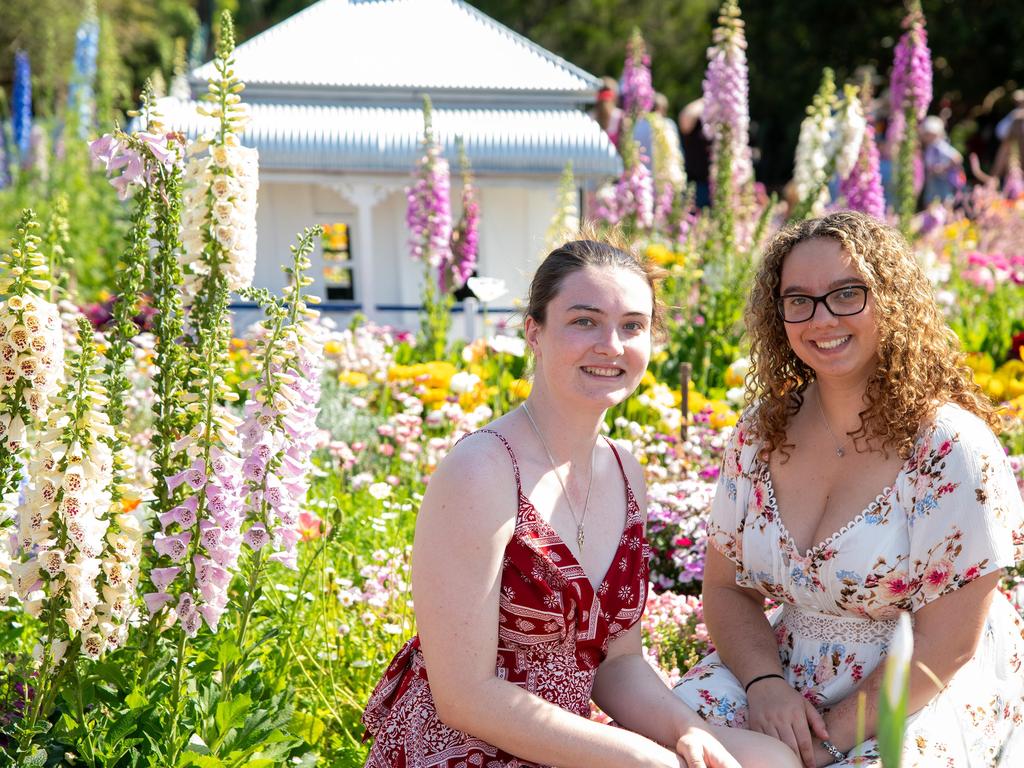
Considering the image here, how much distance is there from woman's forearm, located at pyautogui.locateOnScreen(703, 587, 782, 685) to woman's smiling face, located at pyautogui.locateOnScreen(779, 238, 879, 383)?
58 centimetres

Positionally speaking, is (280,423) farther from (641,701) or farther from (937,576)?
(937,576)

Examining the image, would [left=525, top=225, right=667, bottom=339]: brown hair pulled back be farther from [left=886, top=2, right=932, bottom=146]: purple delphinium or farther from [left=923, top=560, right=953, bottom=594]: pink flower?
[left=886, top=2, right=932, bottom=146]: purple delphinium

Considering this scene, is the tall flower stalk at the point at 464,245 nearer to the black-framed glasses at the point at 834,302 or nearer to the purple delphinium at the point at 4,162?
the black-framed glasses at the point at 834,302

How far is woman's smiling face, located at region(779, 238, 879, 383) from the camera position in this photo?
8.39 ft

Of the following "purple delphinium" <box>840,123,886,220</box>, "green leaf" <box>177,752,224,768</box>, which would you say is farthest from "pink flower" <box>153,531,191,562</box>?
"purple delphinium" <box>840,123,886,220</box>

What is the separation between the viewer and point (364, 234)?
23.0 feet

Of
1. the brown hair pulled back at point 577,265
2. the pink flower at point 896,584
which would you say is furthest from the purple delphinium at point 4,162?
the pink flower at point 896,584

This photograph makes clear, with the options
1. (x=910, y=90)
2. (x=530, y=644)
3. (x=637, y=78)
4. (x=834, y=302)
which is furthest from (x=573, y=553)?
(x=637, y=78)

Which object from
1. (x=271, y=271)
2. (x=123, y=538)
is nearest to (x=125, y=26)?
(x=271, y=271)

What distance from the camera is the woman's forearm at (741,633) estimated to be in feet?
8.64

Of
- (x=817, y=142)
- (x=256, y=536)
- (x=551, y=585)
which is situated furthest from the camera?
(x=817, y=142)

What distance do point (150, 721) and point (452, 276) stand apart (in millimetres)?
4034

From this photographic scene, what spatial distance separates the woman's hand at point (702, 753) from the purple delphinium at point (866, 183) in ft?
16.8

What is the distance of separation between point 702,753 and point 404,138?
520cm
